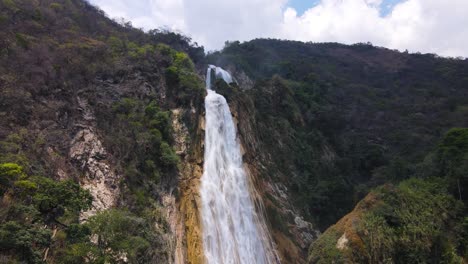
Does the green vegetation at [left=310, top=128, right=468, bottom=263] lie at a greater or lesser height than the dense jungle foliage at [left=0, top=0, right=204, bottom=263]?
lesser

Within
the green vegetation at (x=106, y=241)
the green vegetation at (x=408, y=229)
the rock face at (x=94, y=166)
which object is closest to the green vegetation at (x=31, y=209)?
the green vegetation at (x=106, y=241)

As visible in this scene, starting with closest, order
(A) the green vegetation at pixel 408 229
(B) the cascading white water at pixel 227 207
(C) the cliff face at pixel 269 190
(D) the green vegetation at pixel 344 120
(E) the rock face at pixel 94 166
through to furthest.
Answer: (E) the rock face at pixel 94 166 → (A) the green vegetation at pixel 408 229 → (B) the cascading white water at pixel 227 207 → (C) the cliff face at pixel 269 190 → (D) the green vegetation at pixel 344 120

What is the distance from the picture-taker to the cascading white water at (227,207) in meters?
21.2

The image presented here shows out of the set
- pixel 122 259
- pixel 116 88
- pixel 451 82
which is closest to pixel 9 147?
pixel 122 259

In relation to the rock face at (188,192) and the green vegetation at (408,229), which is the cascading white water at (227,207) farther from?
the green vegetation at (408,229)

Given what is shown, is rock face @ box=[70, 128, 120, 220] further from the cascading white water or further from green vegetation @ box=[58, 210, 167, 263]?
the cascading white water

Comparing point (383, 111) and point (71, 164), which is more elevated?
point (383, 111)

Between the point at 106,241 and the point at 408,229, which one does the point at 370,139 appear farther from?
the point at 106,241

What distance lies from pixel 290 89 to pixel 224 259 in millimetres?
28678

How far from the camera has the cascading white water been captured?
21.2 m

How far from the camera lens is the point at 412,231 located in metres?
18.9

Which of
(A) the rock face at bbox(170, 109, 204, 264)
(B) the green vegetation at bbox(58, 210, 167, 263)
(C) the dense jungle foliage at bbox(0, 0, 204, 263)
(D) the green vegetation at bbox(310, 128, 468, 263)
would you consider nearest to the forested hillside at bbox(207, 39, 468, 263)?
(D) the green vegetation at bbox(310, 128, 468, 263)

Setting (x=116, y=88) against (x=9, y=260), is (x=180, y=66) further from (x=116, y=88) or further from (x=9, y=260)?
(x=9, y=260)

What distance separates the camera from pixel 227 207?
23328 mm
